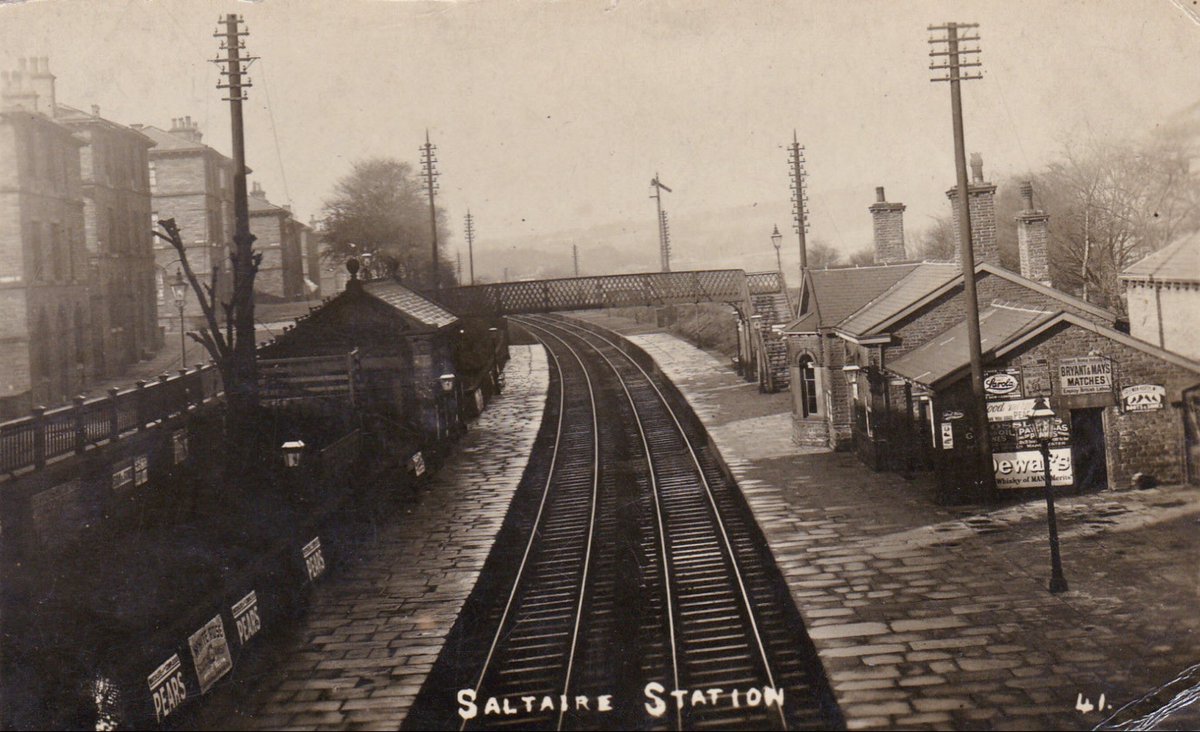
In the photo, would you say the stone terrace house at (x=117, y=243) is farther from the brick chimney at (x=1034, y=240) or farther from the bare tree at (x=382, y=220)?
the brick chimney at (x=1034, y=240)

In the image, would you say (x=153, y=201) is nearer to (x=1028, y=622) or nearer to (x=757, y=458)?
(x=757, y=458)

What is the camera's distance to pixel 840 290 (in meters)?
24.2

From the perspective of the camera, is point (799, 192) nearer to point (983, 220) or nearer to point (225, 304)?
point (983, 220)

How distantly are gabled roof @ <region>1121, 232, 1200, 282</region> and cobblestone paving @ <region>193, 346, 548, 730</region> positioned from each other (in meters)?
13.6

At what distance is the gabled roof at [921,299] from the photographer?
18.9 metres

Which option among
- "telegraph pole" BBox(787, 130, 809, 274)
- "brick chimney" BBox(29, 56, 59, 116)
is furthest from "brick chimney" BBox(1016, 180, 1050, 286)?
"brick chimney" BBox(29, 56, 59, 116)

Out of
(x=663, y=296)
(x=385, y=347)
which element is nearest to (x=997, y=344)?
(x=385, y=347)

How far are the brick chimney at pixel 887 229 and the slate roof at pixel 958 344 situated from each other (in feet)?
20.7

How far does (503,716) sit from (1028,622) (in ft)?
19.3

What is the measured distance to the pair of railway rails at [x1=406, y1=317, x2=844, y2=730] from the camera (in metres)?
8.62

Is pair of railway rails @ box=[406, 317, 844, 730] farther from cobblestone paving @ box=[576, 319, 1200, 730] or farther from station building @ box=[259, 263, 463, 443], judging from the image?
station building @ box=[259, 263, 463, 443]

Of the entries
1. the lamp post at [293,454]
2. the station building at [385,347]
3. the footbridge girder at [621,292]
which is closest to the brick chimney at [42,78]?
the lamp post at [293,454]

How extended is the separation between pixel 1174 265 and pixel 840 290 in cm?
787

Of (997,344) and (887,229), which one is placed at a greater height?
(887,229)
